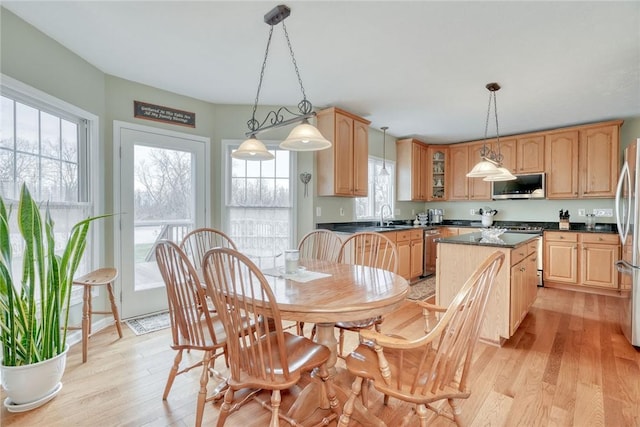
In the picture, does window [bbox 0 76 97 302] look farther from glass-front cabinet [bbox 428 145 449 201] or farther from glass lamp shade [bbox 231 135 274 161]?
glass-front cabinet [bbox 428 145 449 201]

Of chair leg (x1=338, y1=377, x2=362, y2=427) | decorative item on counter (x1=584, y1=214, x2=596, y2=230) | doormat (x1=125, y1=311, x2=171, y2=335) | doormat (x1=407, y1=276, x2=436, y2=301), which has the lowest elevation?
doormat (x1=125, y1=311, x2=171, y2=335)

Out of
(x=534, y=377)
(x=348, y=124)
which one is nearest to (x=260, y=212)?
(x=348, y=124)

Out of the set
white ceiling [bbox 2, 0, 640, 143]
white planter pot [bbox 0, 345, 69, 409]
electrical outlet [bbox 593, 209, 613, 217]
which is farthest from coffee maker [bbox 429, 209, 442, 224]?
white planter pot [bbox 0, 345, 69, 409]

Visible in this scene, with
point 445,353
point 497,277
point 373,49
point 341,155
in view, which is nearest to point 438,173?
point 341,155

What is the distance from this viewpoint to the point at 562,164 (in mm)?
4512

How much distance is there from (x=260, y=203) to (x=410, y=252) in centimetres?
229

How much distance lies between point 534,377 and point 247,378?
1.99 meters

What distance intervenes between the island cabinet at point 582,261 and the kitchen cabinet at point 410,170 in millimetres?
2009

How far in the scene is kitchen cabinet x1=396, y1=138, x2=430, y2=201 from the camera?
17.5 feet

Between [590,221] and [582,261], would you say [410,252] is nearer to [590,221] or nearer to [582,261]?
[582,261]

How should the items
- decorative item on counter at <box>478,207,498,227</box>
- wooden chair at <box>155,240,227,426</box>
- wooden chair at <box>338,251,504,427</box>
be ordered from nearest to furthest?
1. wooden chair at <box>338,251,504,427</box>
2. wooden chair at <box>155,240,227,426</box>
3. decorative item on counter at <box>478,207,498,227</box>

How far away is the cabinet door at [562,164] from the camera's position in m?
4.42

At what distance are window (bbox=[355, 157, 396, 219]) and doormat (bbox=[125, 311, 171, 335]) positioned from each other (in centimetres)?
292

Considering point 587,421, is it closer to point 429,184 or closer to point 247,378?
point 247,378
